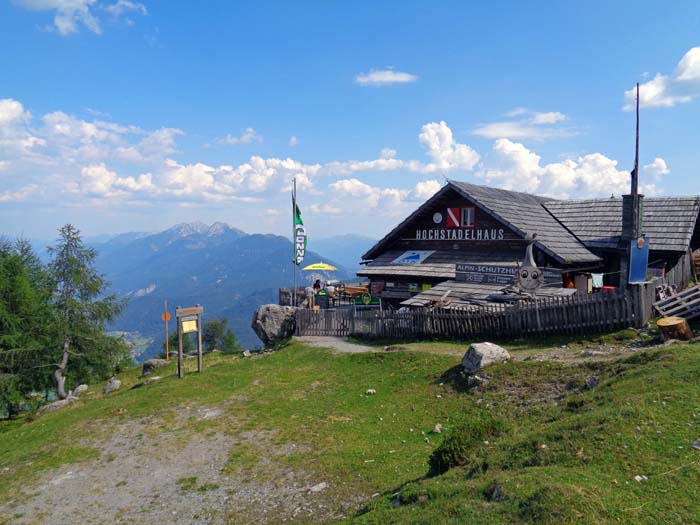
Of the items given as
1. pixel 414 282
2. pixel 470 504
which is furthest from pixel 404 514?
pixel 414 282

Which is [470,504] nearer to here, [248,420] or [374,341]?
[248,420]

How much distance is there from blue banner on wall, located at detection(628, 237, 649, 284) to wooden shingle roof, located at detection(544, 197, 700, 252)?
5923 mm

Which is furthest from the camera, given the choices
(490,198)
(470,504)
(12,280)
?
(12,280)

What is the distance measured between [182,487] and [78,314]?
2646 centimetres

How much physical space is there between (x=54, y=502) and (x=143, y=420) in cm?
448

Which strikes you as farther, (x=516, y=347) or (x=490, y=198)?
(x=490, y=198)

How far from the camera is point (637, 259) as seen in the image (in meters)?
19.1

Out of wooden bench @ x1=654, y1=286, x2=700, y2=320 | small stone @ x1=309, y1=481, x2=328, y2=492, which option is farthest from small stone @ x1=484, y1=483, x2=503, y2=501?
wooden bench @ x1=654, y1=286, x2=700, y2=320

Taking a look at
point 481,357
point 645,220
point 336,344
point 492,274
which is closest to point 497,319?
point 481,357

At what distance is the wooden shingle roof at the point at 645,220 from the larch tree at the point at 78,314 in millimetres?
30960

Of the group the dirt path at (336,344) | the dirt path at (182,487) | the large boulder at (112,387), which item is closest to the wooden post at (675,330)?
the dirt path at (336,344)

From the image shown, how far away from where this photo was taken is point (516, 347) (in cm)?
1655

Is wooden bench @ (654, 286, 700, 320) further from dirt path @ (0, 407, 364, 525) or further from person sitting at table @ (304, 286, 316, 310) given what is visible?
person sitting at table @ (304, 286, 316, 310)

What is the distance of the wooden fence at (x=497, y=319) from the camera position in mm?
15797
